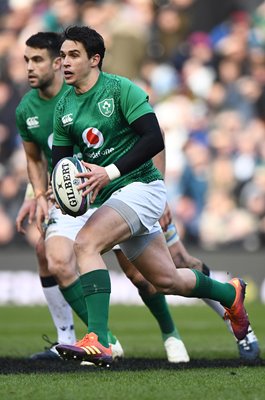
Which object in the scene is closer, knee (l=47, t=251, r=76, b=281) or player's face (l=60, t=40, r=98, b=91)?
player's face (l=60, t=40, r=98, b=91)

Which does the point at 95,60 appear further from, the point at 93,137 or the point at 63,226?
the point at 63,226

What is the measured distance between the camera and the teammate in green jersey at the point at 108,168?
6633 millimetres

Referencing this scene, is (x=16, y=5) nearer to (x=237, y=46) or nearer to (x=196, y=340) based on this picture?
(x=237, y=46)

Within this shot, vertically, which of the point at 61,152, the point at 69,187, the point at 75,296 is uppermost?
the point at 61,152

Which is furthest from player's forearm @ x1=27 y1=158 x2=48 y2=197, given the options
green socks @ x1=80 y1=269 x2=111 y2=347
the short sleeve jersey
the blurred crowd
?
the blurred crowd

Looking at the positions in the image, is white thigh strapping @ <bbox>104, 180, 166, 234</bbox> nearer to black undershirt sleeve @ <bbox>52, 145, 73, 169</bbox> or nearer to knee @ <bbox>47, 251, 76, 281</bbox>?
black undershirt sleeve @ <bbox>52, 145, 73, 169</bbox>

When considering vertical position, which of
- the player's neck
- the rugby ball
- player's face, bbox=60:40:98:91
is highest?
player's face, bbox=60:40:98:91

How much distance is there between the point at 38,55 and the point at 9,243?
7.46 m

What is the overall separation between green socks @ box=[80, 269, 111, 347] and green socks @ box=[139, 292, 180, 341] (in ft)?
4.95

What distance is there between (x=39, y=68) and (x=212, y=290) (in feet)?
7.56

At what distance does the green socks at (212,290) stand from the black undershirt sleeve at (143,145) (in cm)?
104

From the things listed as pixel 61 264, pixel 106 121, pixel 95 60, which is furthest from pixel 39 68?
pixel 106 121

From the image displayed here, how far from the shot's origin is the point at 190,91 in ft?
52.1

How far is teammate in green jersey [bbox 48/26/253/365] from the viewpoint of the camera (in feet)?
21.8
